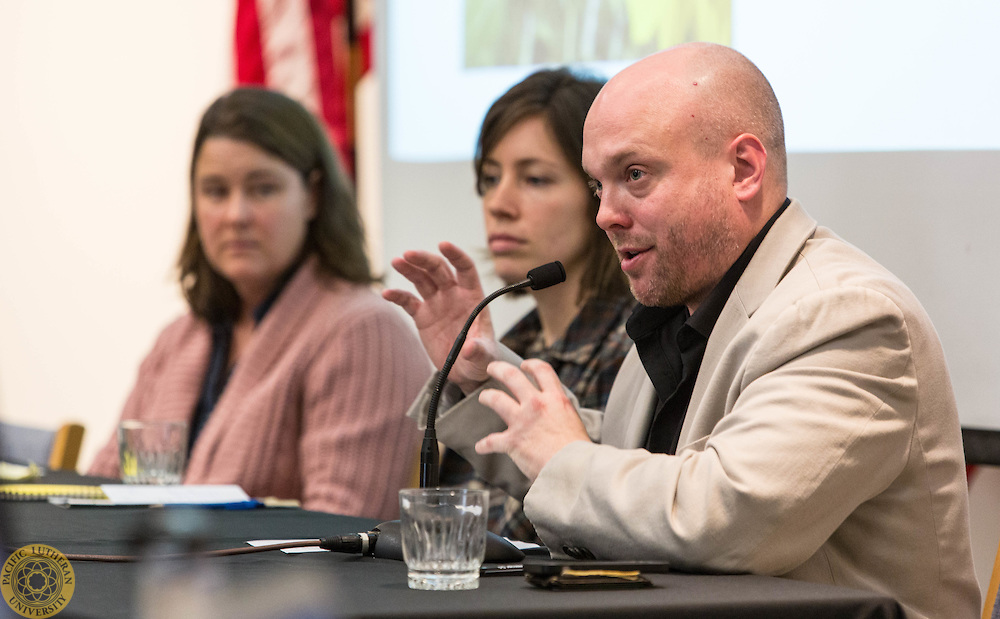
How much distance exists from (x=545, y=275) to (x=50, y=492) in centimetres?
102

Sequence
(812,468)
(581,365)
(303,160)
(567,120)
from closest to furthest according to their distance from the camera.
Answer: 1. (812,468)
2. (581,365)
3. (567,120)
4. (303,160)

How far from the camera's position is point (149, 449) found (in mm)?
2045

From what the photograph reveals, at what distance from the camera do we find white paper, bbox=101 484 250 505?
5.59 ft

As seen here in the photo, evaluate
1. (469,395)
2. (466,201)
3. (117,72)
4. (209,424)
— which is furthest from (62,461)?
(117,72)

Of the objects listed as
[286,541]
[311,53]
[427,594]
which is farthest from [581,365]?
[311,53]

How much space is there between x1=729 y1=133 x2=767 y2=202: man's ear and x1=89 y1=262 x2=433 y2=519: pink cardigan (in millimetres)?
1200

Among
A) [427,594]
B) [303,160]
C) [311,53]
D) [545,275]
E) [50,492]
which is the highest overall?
[311,53]

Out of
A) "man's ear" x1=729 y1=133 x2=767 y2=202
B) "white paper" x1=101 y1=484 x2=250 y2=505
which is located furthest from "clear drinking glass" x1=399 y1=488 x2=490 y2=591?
"white paper" x1=101 y1=484 x2=250 y2=505

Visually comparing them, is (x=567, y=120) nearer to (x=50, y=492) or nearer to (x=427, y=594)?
(x=50, y=492)

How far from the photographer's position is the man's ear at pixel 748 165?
1.34m

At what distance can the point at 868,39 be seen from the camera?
1.89 meters

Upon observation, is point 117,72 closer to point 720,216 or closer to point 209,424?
point 209,424

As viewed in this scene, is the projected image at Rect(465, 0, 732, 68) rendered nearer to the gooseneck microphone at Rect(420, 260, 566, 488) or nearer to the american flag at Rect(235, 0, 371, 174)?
the gooseneck microphone at Rect(420, 260, 566, 488)

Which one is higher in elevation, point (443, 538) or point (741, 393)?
point (741, 393)
